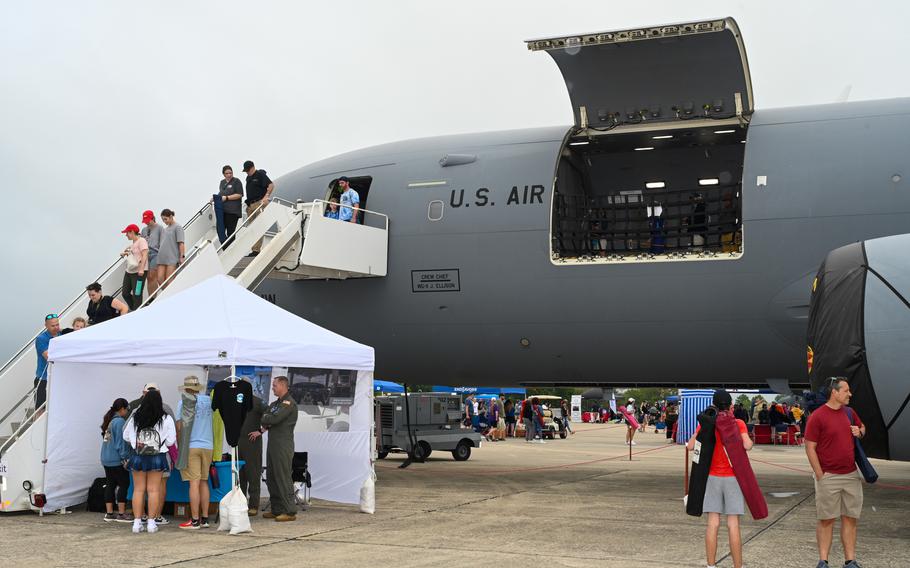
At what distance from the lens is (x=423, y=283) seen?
1652 cm

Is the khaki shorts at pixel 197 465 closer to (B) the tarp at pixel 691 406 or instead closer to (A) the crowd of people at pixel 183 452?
(A) the crowd of people at pixel 183 452

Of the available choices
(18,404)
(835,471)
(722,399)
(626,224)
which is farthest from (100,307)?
(835,471)

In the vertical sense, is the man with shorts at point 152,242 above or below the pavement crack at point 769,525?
above

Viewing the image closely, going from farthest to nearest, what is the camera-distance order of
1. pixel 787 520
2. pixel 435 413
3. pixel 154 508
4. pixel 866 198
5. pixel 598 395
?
pixel 598 395 → pixel 435 413 → pixel 866 198 → pixel 787 520 → pixel 154 508

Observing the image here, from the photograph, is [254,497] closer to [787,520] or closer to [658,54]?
[787,520]

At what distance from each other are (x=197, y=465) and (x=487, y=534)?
378cm

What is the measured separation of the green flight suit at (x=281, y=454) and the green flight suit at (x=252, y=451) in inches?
11.4

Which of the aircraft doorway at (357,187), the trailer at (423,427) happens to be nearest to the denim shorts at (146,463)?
the aircraft doorway at (357,187)

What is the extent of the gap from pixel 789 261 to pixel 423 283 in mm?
6150

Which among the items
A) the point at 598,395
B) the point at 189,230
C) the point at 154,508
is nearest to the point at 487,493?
the point at 154,508

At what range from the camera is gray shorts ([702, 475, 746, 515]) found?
8320 mm

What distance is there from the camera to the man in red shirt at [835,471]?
8531 millimetres

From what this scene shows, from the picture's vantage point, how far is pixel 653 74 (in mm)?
15414

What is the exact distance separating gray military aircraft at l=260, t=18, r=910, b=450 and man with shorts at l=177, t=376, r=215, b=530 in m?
5.48
